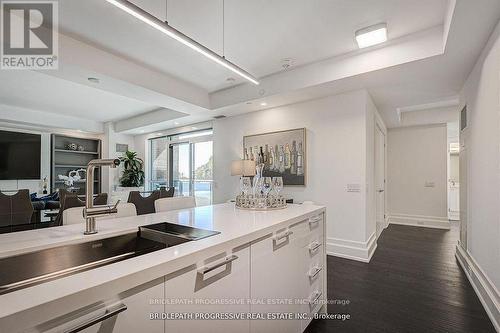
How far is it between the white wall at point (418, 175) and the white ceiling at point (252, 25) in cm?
396

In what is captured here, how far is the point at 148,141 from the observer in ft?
23.9

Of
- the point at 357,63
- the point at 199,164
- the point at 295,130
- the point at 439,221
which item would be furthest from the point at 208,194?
the point at 439,221

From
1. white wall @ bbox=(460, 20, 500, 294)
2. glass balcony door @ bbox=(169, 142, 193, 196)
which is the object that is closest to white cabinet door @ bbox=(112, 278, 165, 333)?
white wall @ bbox=(460, 20, 500, 294)

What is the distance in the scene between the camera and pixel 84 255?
1.15 metres

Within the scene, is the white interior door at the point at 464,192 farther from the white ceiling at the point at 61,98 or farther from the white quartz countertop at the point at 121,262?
the white ceiling at the point at 61,98

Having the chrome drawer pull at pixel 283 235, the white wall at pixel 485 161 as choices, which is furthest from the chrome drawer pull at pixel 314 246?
the white wall at pixel 485 161

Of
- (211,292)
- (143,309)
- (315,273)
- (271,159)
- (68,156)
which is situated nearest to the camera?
(143,309)

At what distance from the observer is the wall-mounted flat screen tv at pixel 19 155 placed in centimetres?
494

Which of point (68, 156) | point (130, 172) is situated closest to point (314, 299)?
point (130, 172)

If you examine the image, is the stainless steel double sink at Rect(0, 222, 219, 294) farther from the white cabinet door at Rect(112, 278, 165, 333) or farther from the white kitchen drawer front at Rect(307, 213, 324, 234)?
the white kitchen drawer front at Rect(307, 213, 324, 234)

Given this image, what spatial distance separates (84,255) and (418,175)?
21.8 feet

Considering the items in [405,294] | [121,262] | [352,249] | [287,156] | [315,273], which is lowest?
[405,294]

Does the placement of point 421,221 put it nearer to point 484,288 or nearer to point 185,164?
point 484,288

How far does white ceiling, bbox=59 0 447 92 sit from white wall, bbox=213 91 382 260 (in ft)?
2.96
